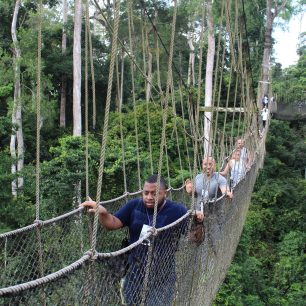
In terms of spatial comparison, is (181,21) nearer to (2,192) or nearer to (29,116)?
(29,116)

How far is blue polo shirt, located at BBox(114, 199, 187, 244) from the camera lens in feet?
7.20

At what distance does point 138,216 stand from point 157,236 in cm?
16

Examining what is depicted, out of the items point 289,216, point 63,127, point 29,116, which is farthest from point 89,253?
point 63,127

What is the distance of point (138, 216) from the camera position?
2199 millimetres

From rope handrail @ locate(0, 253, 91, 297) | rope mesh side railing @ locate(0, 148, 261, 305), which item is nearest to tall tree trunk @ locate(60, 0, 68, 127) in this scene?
rope mesh side railing @ locate(0, 148, 261, 305)

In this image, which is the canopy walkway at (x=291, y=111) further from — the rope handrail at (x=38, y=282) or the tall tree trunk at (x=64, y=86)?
the rope handrail at (x=38, y=282)

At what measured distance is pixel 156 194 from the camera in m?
2.07

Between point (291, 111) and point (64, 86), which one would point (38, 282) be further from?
point (291, 111)

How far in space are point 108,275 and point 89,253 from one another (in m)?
0.16

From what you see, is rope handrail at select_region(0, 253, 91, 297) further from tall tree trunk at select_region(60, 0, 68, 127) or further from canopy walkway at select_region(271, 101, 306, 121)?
canopy walkway at select_region(271, 101, 306, 121)

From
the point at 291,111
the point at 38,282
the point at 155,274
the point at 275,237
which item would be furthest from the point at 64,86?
the point at 38,282

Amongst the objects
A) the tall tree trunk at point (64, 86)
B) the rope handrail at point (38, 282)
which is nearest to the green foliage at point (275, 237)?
the tall tree trunk at point (64, 86)

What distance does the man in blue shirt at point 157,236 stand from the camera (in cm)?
204

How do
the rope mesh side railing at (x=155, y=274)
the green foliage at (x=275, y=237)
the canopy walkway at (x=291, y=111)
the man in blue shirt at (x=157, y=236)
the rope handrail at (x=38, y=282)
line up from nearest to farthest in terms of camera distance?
the rope handrail at (x=38, y=282) → the rope mesh side railing at (x=155, y=274) → the man in blue shirt at (x=157, y=236) → the green foliage at (x=275, y=237) → the canopy walkway at (x=291, y=111)
